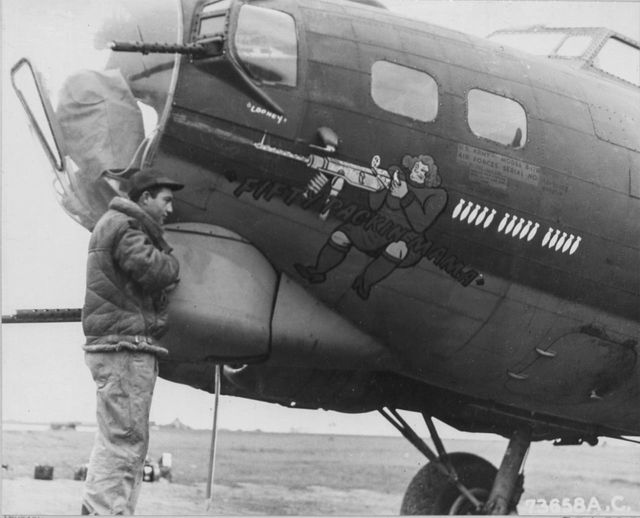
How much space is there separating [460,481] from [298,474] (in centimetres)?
3636

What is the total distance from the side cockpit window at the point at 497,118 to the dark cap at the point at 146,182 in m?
2.61

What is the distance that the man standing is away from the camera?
7.23 metres

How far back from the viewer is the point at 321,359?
937 centimetres

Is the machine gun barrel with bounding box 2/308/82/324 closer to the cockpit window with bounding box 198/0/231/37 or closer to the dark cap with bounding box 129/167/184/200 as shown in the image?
the dark cap with bounding box 129/167/184/200

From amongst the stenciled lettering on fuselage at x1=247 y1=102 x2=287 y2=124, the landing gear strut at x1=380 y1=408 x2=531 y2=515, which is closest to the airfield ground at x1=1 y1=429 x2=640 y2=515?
the landing gear strut at x1=380 y1=408 x2=531 y2=515

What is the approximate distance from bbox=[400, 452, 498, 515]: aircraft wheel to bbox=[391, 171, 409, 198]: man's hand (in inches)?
160

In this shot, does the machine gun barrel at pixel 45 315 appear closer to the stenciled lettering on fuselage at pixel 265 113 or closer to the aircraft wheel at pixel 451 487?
the stenciled lettering on fuselage at pixel 265 113

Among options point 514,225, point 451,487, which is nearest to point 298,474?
point 451,487

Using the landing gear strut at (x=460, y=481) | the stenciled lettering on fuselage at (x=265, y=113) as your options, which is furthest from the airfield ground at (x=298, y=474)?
the stenciled lettering on fuselage at (x=265, y=113)

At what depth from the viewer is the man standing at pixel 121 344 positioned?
723 centimetres

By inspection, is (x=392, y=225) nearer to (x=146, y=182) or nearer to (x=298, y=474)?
(x=146, y=182)

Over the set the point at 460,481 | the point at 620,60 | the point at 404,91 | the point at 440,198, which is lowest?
the point at 460,481

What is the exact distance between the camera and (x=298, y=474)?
156 ft

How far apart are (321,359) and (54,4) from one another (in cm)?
344
